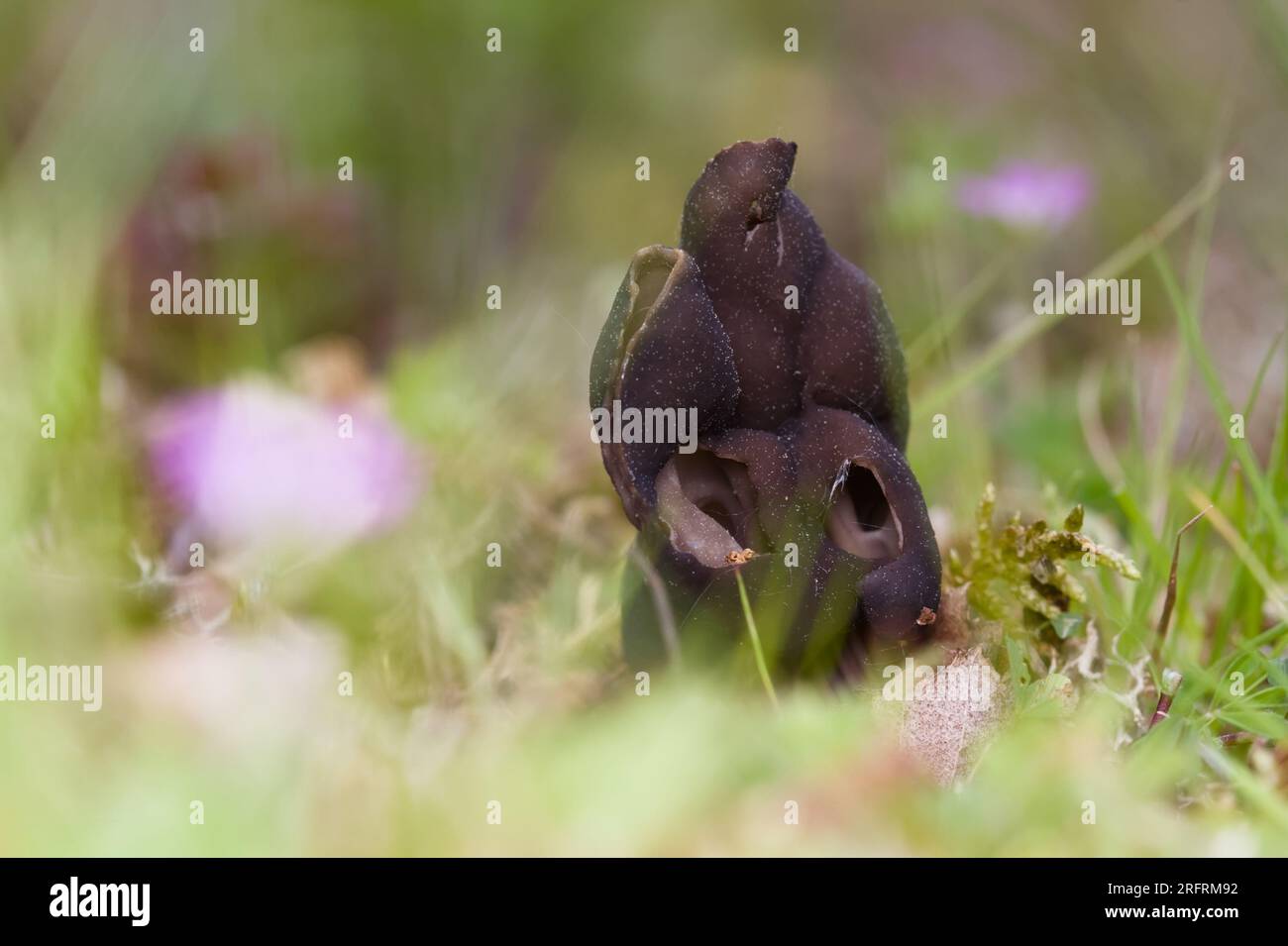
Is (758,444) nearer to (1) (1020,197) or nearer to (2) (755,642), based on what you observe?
(2) (755,642)

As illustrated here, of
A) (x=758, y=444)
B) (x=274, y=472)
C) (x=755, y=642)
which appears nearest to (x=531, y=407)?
(x=274, y=472)

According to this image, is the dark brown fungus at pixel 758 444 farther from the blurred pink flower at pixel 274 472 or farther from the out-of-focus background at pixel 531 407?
the blurred pink flower at pixel 274 472

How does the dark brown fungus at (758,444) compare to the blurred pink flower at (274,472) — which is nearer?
the dark brown fungus at (758,444)

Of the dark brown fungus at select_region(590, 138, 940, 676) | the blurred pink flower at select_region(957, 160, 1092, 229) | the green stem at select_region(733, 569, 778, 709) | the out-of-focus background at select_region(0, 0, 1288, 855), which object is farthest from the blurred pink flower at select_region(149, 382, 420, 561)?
the blurred pink flower at select_region(957, 160, 1092, 229)

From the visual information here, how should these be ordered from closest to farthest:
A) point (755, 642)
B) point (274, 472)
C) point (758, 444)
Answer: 1. point (755, 642)
2. point (758, 444)
3. point (274, 472)

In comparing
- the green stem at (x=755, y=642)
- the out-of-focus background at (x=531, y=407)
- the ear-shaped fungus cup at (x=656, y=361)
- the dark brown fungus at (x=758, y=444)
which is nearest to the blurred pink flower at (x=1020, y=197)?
the out-of-focus background at (x=531, y=407)

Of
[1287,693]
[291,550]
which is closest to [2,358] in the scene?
[291,550]

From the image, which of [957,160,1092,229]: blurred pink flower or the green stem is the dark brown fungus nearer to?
the green stem

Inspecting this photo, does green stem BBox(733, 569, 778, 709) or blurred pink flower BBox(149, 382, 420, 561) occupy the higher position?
blurred pink flower BBox(149, 382, 420, 561)
